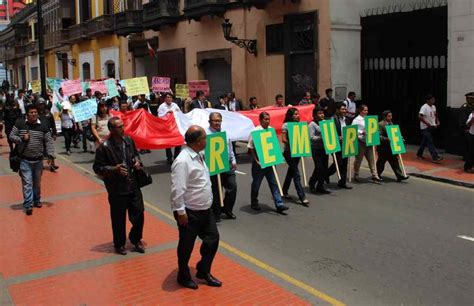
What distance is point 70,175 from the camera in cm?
1305

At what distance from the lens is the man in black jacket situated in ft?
22.1

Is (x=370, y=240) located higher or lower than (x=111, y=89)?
lower

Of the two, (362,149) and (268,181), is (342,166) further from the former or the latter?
(268,181)

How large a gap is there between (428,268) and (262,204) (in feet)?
12.4

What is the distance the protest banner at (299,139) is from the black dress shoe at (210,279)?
4031 mm

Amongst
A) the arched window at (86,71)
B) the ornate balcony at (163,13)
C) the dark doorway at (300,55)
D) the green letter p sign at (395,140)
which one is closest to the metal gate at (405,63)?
the dark doorway at (300,55)

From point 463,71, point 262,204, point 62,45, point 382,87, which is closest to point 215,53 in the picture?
point 382,87

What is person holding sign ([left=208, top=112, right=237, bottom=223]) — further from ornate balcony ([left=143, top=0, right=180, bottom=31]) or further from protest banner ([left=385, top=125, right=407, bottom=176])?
ornate balcony ([left=143, top=0, right=180, bottom=31])

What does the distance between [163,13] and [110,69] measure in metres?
10.8

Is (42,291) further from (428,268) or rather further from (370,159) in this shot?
(370,159)

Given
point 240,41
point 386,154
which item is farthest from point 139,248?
point 240,41

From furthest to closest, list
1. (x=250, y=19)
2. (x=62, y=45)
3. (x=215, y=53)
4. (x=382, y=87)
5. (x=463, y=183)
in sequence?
1. (x=62, y=45)
2. (x=215, y=53)
3. (x=250, y=19)
4. (x=382, y=87)
5. (x=463, y=183)

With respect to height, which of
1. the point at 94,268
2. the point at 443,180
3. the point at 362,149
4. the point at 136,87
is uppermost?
the point at 136,87

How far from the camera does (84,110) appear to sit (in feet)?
51.5
